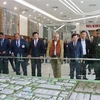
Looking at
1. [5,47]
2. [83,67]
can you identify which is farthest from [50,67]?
[5,47]

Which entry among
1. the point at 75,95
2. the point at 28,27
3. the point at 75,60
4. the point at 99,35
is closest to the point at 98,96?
the point at 75,95

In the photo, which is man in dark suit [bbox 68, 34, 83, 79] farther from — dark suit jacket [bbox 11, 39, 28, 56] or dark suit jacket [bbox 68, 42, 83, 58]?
dark suit jacket [bbox 11, 39, 28, 56]

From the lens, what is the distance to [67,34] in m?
21.6

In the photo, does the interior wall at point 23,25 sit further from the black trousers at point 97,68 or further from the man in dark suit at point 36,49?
the black trousers at point 97,68

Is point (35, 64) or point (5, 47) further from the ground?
point (5, 47)

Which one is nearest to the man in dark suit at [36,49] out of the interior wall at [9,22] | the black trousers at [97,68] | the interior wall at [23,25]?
the black trousers at [97,68]

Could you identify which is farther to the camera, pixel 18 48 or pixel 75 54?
pixel 18 48

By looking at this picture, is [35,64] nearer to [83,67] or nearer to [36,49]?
[36,49]

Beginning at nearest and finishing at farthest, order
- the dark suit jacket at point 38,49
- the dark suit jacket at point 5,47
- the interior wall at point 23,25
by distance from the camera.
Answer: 1. the dark suit jacket at point 38,49
2. the dark suit jacket at point 5,47
3. the interior wall at point 23,25

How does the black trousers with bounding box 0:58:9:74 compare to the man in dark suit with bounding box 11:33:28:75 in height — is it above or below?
below

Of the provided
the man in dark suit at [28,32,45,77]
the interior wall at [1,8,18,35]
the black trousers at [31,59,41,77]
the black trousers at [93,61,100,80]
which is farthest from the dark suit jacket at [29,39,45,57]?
the interior wall at [1,8,18,35]

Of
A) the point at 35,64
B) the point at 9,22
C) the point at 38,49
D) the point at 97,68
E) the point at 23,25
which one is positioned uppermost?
the point at 23,25

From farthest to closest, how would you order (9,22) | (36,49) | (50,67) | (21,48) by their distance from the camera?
(9,22), (21,48), (36,49), (50,67)

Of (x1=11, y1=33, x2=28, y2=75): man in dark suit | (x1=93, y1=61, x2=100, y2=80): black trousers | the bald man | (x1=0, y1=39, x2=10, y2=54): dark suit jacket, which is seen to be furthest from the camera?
(x1=0, y1=39, x2=10, y2=54): dark suit jacket
